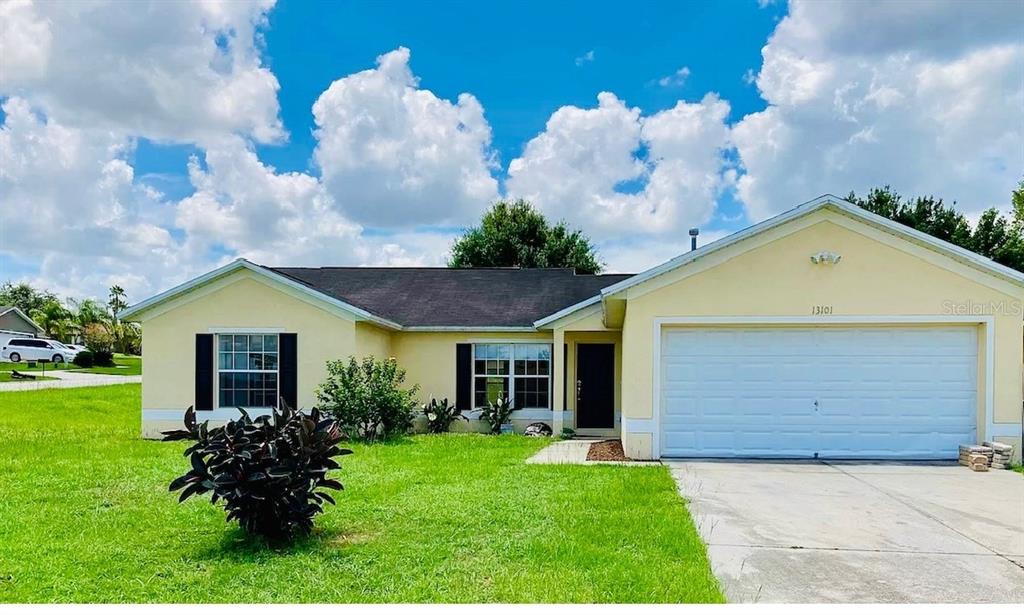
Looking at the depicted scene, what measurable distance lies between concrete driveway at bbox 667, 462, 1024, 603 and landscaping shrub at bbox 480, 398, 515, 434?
5462mm

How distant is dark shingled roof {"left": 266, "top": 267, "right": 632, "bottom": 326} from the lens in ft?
55.1

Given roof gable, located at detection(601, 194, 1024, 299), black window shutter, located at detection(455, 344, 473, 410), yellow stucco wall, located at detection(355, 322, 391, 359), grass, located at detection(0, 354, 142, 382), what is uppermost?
roof gable, located at detection(601, 194, 1024, 299)

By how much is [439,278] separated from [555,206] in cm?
1676

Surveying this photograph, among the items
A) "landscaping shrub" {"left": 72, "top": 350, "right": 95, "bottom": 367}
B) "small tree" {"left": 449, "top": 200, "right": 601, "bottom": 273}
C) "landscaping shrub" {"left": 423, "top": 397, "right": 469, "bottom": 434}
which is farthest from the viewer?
"landscaping shrub" {"left": 72, "top": 350, "right": 95, "bottom": 367}

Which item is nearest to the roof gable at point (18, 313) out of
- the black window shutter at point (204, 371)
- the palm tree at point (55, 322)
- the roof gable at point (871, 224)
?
the palm tree at point (55, 322)

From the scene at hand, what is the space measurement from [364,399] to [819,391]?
27.0ft

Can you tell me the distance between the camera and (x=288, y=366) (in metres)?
14.3

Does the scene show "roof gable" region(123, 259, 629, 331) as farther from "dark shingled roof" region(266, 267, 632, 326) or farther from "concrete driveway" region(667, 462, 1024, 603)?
"concrete driveway" region(667, 462, 1024, 603)

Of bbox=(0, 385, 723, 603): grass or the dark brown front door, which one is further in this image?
the dark brown front door

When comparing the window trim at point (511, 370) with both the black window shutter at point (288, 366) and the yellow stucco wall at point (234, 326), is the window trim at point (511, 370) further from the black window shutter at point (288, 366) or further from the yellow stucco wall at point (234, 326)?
the black window shutter at point (288, 366)

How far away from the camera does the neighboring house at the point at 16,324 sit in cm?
5169

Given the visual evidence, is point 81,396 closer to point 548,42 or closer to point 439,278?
point 439,278

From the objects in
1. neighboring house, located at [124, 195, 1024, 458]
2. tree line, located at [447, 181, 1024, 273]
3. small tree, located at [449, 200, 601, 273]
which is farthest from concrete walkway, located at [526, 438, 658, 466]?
small tree, located at [449, 200, 601, 273]

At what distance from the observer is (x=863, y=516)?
7.62 meters
